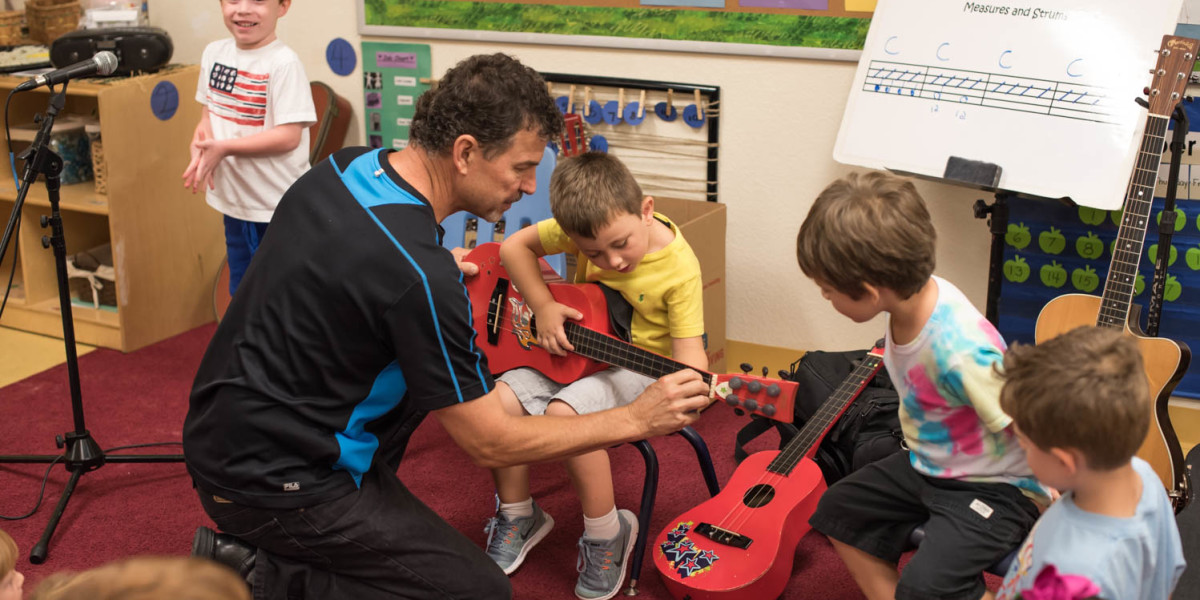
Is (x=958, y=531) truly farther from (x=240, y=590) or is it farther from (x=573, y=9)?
(x=573, y=9)

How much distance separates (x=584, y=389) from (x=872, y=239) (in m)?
0.88

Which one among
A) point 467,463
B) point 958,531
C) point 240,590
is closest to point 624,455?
point 467,463

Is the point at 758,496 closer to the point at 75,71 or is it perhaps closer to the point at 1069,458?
the point at 1069,458

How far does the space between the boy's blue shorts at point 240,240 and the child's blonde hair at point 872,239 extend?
2.02 meters

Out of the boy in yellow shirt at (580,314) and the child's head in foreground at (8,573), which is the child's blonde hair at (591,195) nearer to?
the boy in yellow shirt at (580,314)

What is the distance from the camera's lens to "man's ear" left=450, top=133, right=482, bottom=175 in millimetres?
1793

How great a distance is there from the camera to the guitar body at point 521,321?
239cm

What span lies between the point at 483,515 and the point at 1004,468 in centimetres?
137

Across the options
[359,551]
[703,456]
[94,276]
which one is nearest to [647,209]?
[703,456]

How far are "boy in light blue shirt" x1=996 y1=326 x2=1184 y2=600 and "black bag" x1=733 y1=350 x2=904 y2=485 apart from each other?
824mm

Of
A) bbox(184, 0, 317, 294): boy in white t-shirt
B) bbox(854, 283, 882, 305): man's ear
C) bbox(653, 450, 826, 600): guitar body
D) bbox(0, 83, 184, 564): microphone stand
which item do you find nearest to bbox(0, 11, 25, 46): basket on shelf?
bbox(184, 0, 317, 294): boy in white t-shirt

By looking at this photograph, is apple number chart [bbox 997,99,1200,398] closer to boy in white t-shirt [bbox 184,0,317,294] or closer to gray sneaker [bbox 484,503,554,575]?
gray sneaker [bbox 484,503,554,575]

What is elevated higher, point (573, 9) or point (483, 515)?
point (573, 9)

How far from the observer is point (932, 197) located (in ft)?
10.1
